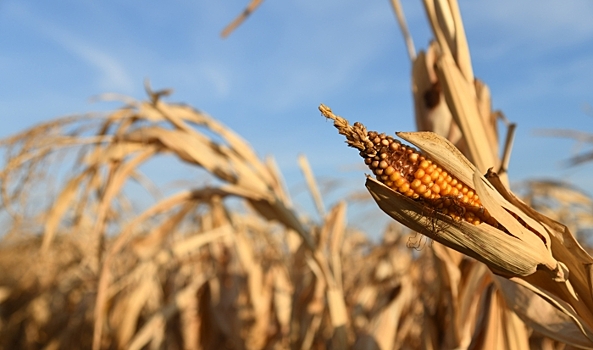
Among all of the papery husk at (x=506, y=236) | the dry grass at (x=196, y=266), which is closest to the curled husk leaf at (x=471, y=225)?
the papery husk at (x=506, y=236)

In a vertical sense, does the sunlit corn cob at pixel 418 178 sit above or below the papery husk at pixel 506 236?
above

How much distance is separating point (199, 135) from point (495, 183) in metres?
1.16

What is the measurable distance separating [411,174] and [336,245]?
115cm

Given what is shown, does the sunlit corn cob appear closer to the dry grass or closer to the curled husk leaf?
the curled husk leaf

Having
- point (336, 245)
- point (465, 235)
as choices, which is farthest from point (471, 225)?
point (336, 245)

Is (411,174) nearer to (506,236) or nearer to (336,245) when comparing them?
(506,236)

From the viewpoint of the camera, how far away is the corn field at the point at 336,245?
1.76 ft

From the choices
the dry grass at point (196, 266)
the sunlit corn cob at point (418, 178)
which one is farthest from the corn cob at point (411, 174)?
the dry grass at point (196, 266)

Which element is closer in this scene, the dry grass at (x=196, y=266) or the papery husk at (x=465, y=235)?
the papery husk at (x=465, y=235)

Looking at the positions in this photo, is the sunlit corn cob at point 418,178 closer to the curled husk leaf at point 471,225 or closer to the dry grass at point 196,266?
the curled husk leaf at point 471,225

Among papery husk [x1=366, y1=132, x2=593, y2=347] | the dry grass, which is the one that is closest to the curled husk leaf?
papery husk [x1=366, y1=132, x2=593, y2=347]

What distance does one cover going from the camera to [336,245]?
1.63m

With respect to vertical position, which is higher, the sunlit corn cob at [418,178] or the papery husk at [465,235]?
the sunlit corn cob at [418,178]

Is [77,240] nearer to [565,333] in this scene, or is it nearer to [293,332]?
[293,332]
